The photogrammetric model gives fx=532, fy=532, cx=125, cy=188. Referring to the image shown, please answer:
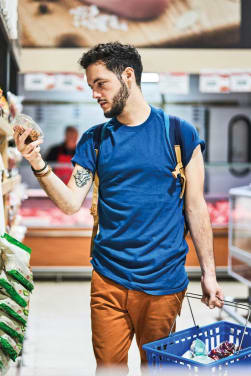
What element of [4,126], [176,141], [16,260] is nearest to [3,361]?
[16,260]

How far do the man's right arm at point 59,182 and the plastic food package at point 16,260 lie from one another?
0.29m

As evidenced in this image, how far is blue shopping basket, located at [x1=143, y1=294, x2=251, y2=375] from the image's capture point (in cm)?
154

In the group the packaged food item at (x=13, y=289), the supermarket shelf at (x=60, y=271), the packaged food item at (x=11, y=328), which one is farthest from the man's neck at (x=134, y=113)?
the supermarket shelf at (x=60, y=271)

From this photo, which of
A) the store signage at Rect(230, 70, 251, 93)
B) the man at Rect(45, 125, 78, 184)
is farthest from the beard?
the man at Rect(45, 125, 78, 184)

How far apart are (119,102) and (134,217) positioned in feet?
1.50

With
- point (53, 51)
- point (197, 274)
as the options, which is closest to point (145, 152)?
point (197, 274)

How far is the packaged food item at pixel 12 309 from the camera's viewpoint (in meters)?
1.74

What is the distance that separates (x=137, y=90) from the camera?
7.23ft

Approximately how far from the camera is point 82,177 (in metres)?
2.20

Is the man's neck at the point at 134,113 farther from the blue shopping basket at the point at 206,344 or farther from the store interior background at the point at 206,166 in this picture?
the store interior background at the point at 206,166

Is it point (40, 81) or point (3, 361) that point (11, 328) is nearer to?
point (3, 361)

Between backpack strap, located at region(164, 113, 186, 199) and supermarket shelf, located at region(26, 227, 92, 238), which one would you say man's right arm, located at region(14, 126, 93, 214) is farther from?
supermarket shelf, located at region(26, 227, 92, 238)

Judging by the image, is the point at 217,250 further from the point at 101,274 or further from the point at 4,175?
the point at 101,274

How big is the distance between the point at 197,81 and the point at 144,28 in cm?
106
